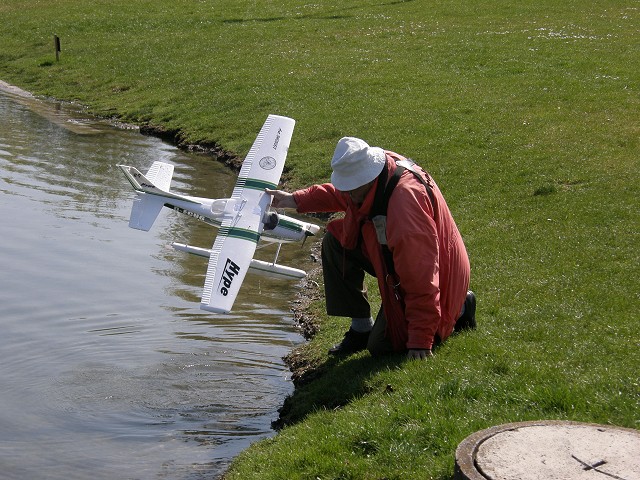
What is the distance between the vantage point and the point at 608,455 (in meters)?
4.63

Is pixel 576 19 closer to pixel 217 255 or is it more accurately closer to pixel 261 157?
pixel 261 157

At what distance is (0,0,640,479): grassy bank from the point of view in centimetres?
623

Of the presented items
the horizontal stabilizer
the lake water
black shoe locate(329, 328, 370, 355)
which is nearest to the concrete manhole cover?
the lake water

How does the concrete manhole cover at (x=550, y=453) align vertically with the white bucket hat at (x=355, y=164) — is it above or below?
below

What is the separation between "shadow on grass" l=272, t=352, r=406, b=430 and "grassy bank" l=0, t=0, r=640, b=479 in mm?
30

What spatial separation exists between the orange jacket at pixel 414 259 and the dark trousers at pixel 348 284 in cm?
12

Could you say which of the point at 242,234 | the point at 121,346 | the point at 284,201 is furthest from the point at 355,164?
the point at 121,346

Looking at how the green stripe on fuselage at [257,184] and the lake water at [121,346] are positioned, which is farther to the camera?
the green stripe on fuselage at [257,184]

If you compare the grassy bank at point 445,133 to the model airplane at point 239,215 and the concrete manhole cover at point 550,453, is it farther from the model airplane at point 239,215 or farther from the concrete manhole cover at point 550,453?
the model airplane at point 239,215

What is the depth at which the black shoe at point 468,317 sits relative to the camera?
7.69 meters

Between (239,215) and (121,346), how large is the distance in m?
1.93

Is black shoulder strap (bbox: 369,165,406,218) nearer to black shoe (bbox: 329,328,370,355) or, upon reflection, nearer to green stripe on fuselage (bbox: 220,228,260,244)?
black shoe (bbox: 329,328,370,355)

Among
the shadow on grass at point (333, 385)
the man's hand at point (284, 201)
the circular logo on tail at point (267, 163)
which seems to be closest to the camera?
the shadow on grass at point (333, 385)

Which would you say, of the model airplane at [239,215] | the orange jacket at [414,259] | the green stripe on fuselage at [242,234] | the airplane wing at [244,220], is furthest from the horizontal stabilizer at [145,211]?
the orange jacket at [414,259]
